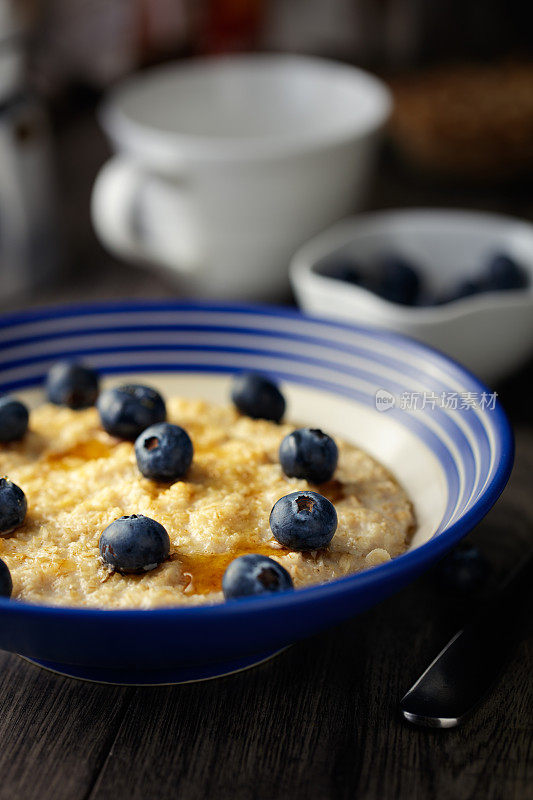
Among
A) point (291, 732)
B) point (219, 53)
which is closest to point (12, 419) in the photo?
point (291, 732)

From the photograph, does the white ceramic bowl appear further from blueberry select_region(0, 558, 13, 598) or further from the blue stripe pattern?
blueberry select_region(0, 558, 13, 598)

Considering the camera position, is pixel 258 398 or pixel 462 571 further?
pixel 258 398

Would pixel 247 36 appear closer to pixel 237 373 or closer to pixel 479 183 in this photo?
pixel 479 183

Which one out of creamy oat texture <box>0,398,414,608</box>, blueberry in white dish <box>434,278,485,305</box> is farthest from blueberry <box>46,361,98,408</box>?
blueberry in white dish <box>434,278,485,305</box>

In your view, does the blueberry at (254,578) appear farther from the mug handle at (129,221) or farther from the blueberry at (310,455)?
the mug handle at (129,221)

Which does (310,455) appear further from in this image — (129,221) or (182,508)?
(129,221)

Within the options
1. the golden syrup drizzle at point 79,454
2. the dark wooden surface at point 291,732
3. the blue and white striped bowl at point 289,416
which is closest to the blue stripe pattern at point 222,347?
the blue and white striped bowl at point 289,416
